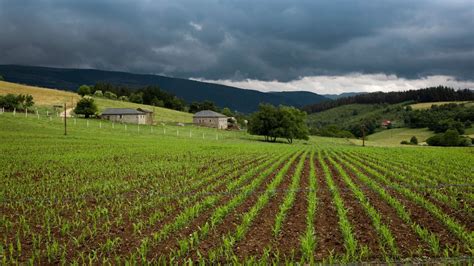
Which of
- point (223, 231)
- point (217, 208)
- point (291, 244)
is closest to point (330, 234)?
point (291, 244)

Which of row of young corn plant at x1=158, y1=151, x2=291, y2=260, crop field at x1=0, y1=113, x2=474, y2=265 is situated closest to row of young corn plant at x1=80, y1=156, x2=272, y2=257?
crop field at x1=0, y1=113, x2=474, y2=265

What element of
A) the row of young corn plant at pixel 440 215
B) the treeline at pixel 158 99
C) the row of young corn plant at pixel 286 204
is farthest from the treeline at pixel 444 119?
the row of young corn plant at pixel 286 204

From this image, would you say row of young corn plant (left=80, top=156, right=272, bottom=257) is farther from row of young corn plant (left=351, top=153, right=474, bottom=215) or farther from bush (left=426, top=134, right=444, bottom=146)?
bush (left=426, top=134, right=444, bottom=146)

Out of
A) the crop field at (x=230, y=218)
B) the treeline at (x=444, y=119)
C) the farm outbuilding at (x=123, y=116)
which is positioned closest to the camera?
the crop field at (x=230, y=218)

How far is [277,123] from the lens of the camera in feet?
306

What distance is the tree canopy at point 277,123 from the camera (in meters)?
92.9

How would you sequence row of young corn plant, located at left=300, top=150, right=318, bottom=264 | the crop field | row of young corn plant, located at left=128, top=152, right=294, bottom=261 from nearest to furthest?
row of young corn plant, located at left=300, top=150, right=318, bottom=264 < the crop field < row of young corn plant, located at left=128, top=152, right=294, bottom=261

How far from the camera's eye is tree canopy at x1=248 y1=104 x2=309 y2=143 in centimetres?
9288

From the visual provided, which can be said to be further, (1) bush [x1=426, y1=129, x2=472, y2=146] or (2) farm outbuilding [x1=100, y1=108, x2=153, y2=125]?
(1) bush [x1=426, y1=129, x2=472, y2=146]

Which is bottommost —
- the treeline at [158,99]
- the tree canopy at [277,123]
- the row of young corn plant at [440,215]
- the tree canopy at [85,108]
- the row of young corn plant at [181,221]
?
the row of young corn plant at [181,221]

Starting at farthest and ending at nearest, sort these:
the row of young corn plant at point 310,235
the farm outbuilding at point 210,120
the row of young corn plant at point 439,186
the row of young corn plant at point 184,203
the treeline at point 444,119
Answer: the treeline at point 444,119
the farm outbuilding at point 210,120
the row of young corn plant at point 439,186
the row of young corn plant at point 184,203
the row of young corn plant at point 310,235

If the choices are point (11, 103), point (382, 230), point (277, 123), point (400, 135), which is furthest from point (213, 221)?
point (400, 135)

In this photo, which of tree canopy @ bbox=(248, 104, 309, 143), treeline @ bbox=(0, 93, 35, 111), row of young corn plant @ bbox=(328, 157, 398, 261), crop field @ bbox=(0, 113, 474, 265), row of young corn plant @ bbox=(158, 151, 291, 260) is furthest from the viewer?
tree canopy @ bbox=(248, 104, 309, 143)

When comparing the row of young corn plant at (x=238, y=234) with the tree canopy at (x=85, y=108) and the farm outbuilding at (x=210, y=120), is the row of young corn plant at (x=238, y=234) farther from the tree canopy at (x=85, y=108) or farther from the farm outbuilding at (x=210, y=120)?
the farm outbuilding at (x=210, y=120)
